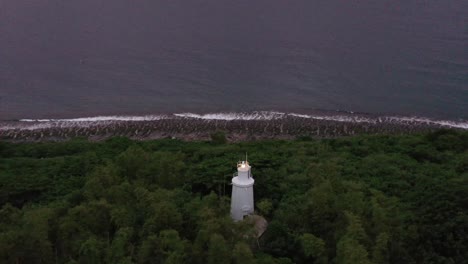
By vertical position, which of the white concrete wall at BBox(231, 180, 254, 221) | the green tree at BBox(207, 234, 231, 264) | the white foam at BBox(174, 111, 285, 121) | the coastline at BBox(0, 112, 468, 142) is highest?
the white foam at BBox(174, 111, 285, 121)

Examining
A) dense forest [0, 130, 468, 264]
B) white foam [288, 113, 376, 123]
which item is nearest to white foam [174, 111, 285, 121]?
white foam [288, 113, 376, 123]

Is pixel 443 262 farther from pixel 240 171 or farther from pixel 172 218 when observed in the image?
pixel 172 218

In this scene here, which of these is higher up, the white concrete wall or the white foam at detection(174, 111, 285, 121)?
the white foam at detection(174, 111, 285, 121)

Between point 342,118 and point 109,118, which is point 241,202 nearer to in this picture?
point 342,118

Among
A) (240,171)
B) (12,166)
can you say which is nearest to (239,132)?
(12,166)

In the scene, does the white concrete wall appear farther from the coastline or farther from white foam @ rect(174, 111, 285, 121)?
white foam @ rect(174, 111, 285, 121)

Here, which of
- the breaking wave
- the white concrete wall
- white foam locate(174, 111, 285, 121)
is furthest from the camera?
white foam locate(174, 111, 285, 121)

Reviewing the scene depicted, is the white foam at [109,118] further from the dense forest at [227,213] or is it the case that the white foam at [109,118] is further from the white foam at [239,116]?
the dense forest at [227,213]
